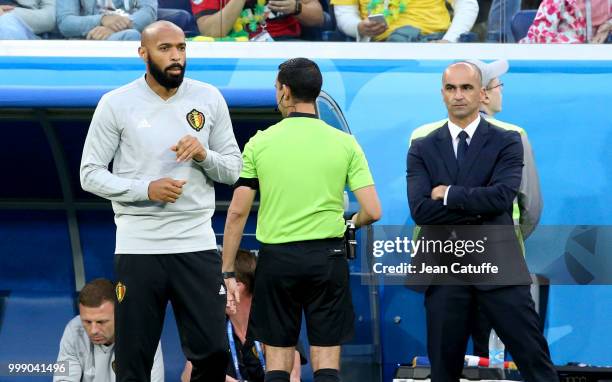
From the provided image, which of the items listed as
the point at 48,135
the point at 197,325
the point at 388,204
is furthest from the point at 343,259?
the point at 48,135

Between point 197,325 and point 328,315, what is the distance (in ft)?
1.91

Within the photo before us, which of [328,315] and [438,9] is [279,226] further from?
[438,9]

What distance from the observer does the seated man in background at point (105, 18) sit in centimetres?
838

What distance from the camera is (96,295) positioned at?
687 cm

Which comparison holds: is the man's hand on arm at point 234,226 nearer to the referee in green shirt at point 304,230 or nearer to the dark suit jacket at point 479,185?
the referee in green shirt at point 304,230

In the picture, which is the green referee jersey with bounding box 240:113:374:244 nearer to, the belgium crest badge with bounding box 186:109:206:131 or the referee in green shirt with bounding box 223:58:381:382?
the referee in green shirt with bounding box 223:58:381:382

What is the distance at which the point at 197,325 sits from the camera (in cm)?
584

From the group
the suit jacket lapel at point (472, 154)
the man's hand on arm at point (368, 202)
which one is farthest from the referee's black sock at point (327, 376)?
the suit jacket lapel at point (472, 154)

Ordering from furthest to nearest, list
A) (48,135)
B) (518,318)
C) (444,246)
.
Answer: (48,135)
(444,246)
(518,318)

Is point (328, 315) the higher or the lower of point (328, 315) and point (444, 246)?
the lower

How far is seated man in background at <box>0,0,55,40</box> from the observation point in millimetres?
8453

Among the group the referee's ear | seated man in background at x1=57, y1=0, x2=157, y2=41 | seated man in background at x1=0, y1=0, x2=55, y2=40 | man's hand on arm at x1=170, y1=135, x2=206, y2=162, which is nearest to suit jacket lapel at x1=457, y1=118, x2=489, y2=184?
the referee's ear

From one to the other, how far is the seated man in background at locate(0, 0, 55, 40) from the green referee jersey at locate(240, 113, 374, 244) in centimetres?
291

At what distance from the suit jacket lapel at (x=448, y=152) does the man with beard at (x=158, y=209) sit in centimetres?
112
